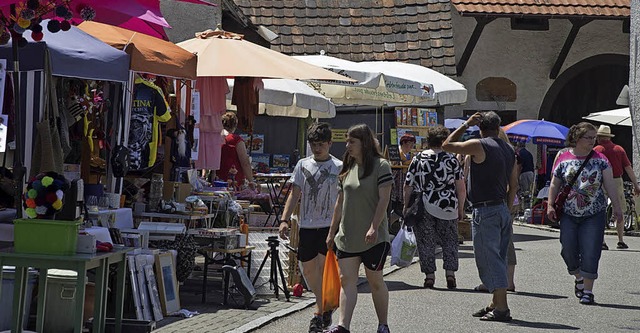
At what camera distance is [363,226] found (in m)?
9.62

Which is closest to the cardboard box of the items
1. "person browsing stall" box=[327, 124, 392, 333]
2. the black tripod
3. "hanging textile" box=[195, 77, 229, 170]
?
the black tripod

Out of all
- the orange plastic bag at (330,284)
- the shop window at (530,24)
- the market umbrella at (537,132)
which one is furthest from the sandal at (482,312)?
the shop window at (530,24)

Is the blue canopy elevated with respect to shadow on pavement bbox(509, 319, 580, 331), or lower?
elevated

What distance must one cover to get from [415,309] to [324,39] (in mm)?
17142

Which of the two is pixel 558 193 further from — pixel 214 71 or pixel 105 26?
pixel 105 26

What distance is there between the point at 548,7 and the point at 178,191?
63.4ft

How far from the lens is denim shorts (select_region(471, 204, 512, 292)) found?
36.1ft

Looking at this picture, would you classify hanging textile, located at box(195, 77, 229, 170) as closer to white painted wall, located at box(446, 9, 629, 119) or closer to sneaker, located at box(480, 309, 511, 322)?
sneaker, located at box(480, 309, 511, 322)

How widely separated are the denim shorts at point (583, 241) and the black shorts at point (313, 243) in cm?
330

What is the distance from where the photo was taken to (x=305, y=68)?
14289 millimetres

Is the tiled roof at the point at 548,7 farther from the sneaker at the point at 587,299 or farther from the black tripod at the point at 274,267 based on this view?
the black tripod at the point at 274,267

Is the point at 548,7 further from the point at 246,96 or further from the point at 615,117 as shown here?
the point at 246,96

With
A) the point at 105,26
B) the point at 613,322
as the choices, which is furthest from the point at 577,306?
the point at 105,26

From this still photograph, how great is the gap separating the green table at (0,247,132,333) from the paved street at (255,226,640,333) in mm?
1958
